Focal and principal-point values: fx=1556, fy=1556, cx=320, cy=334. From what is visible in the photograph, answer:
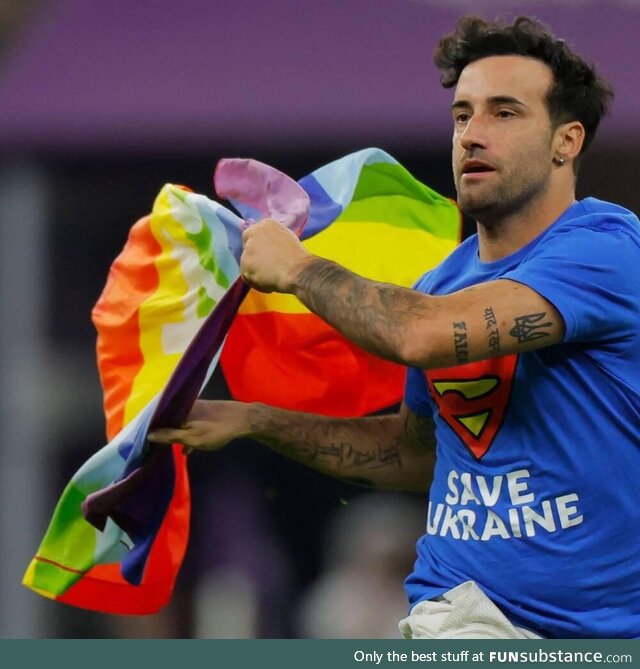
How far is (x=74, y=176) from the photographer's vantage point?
289 inches

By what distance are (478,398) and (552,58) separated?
884 mm

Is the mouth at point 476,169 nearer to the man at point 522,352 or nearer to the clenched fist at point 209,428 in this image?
the man at point 522,352

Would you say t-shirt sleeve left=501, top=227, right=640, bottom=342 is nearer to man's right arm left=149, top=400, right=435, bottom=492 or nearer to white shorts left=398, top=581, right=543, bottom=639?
white shorts left=398, top=581, right=543, bottom=639

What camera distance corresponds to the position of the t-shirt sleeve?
3484mm

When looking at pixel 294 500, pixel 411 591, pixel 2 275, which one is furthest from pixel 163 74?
pixel 411 591

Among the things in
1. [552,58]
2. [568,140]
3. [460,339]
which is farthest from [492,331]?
[552,58]

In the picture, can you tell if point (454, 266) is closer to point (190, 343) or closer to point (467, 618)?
point (190, 343)

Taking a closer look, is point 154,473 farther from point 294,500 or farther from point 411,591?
point 294,500

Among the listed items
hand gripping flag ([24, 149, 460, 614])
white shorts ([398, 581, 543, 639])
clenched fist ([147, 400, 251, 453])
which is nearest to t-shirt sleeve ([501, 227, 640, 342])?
white shorts ([398, 581, 543, 639])

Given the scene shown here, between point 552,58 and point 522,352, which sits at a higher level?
point 552,58

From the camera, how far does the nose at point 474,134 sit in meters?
3.77

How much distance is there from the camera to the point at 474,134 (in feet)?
12.4

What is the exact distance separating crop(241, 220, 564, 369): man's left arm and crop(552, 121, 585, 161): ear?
1.73 ft
